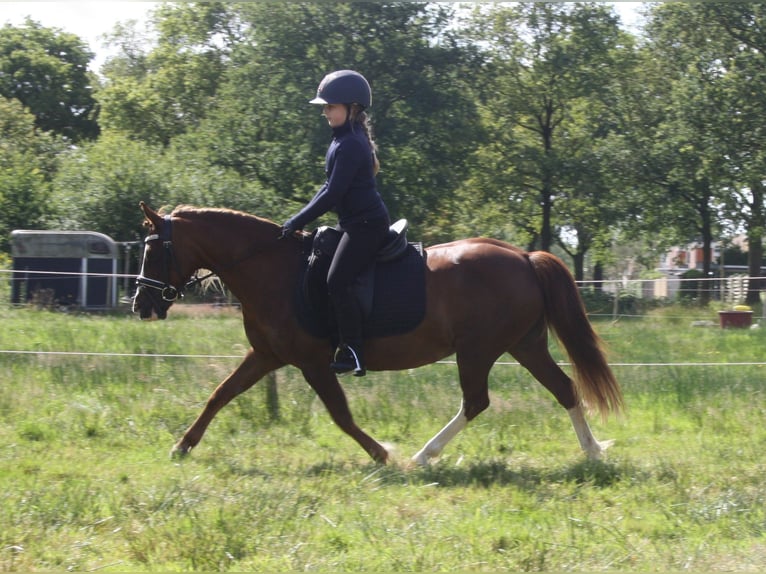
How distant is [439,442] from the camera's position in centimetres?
659

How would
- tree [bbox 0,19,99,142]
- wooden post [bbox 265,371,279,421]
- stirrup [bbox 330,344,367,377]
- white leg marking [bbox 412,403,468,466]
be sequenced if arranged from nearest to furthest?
stirrup [bbox 330,344,367,377] → white leg marking [bbox 412,403,468,466] → wooden post [bbox 265,371,279,421] → tree [bbox 0,19,99,142]

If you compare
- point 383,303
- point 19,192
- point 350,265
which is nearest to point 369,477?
point 383,303

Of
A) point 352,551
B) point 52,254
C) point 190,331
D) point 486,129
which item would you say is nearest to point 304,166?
point 486,129

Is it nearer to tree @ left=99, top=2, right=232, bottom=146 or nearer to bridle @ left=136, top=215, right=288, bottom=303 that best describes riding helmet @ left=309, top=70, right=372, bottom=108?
bridle @ left=136, top=215, right=288, bottom=303

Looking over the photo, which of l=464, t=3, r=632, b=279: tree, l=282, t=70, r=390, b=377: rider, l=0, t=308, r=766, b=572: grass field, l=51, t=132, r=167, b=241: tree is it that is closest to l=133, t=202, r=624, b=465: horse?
l=282, t=70, r=390, b=377: rider

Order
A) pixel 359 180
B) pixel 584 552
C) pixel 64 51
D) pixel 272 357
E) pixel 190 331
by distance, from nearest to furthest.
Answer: pixel 584 552 < pixel 359 180 < pixel 272 357 < pixel 190 331 < pixel 64 51

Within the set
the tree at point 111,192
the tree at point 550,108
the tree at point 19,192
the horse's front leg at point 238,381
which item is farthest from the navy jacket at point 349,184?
the tree at point 550,108

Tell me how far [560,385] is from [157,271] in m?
3.24

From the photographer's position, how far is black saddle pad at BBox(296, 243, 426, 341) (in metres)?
6.52

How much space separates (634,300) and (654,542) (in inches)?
565

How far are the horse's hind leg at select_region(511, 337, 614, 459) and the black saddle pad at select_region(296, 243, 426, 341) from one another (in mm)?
990

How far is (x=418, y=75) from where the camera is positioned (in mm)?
32219

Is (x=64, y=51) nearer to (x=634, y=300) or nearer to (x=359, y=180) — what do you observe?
(x=634, y=300)

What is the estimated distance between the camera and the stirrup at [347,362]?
252 inches
